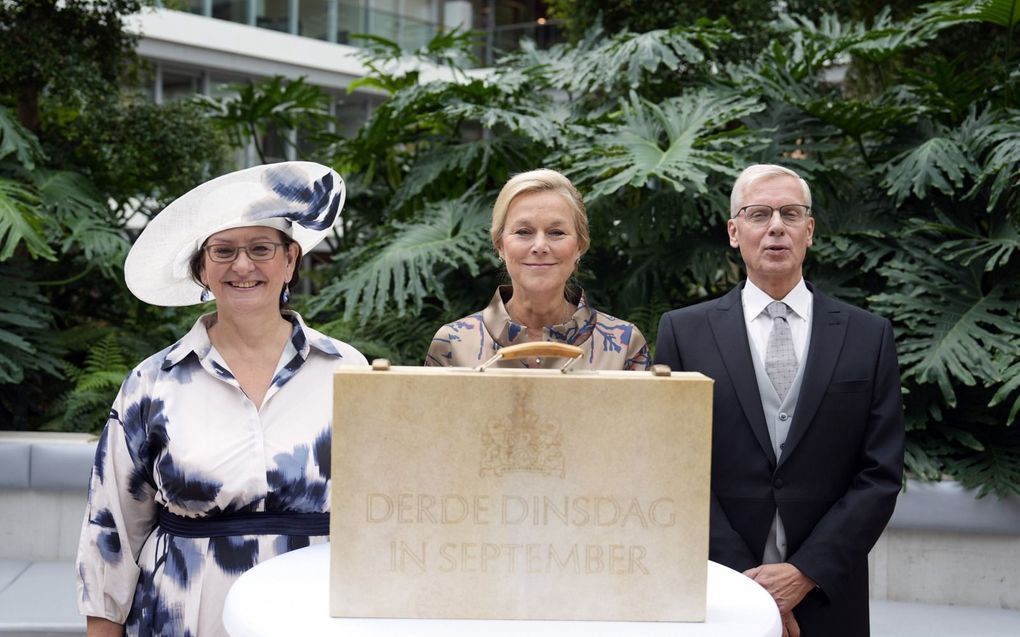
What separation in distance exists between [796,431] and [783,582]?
1.11 ft

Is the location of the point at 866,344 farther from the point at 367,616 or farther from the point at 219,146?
the point at 219,146

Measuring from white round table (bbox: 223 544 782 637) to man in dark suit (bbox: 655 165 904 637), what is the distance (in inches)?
26.3

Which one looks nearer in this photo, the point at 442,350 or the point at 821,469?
the point at 821,469

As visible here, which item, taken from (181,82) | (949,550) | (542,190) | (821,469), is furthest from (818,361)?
(181,82)

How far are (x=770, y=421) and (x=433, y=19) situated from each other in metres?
20.9

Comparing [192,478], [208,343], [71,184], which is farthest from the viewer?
[71,184]

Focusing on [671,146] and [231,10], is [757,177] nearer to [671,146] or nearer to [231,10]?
[671,146]

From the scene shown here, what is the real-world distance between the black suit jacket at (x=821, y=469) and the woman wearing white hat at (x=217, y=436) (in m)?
0.94

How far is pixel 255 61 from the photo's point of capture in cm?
1780

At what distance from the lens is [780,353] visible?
2467mm

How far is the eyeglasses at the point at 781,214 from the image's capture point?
2441mm

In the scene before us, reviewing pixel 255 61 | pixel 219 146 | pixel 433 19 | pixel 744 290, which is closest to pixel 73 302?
pixel 219 146

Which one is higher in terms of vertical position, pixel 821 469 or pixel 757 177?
pixel 757 177

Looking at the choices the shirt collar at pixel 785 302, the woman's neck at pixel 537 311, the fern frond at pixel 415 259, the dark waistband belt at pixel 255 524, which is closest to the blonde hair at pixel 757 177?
the shirt collar at pixel 785 302
